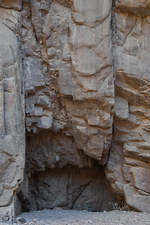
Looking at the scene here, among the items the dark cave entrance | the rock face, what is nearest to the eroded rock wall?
the rock face

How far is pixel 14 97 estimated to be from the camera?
11.7 feet

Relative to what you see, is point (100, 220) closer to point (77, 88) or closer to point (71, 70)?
point (77, 88)

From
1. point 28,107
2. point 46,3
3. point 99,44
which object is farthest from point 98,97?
point 46,3

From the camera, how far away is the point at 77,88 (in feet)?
13.2

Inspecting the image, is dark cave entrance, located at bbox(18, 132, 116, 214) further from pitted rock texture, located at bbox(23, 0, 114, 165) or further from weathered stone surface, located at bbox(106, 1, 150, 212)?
weathered stone surface, located at bbox(106, 1, 150, 212)

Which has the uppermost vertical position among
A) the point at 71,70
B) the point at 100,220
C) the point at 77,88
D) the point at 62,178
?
the point at 71,70

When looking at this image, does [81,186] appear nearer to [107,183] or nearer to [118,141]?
[107,183]

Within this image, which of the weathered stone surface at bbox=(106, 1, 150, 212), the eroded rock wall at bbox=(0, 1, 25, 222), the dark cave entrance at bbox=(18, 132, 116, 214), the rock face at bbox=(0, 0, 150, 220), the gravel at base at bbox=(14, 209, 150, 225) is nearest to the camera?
the gravel at base at bbox=(14, 209, 150, 225)

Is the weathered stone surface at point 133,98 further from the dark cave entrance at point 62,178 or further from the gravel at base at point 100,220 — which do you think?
the dark cave entrance at point 62,178

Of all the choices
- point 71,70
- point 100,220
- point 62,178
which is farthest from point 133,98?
point 62,178

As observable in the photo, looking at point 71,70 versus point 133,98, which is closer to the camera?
point 71,70

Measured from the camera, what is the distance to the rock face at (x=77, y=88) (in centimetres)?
361

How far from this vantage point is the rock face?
142 inches

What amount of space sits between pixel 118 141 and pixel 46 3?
2.10m
